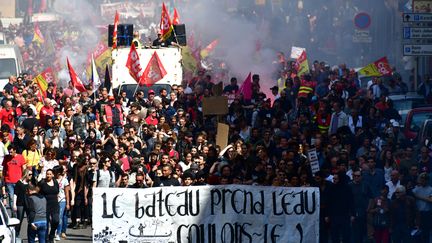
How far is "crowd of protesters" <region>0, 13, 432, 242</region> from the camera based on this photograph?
20656mm

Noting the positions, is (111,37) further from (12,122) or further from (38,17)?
(38,17)

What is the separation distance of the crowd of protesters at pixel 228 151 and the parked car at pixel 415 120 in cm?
24

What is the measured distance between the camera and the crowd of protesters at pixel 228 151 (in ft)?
67.8

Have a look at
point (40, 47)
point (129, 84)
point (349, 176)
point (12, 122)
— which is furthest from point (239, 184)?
point (40, 47)

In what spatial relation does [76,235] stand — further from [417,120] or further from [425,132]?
[417,120]

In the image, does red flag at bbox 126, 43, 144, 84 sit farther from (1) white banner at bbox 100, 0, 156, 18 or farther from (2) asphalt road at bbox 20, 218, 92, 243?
(1) white banner at bbox 100, 0, 156, 18

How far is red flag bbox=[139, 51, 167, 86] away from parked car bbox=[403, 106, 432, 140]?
8402 millimetres

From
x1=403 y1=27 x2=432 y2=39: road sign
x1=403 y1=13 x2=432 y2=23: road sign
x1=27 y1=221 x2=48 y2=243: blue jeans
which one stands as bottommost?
x1=27 y1=221 x2=48 y2=243: blue jeans

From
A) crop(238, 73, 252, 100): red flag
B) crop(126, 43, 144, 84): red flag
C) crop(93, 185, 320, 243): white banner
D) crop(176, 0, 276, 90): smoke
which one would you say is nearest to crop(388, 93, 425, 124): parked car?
crop(238, 73, 252, 100): red flag

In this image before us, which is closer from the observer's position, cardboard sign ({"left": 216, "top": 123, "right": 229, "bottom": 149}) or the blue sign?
cardboard sign ({"left": 216, "top": 123, "right": 229, "bottom": 149})

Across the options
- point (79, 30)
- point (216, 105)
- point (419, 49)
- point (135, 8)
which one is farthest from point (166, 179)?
point (135, 8)

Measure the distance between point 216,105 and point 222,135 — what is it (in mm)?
1875

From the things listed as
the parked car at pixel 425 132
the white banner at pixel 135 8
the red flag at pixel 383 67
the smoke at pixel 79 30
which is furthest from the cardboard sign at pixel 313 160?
the white banner at pixel 135 8

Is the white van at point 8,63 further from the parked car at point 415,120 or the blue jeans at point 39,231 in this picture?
the blue jeans at point 39,231
